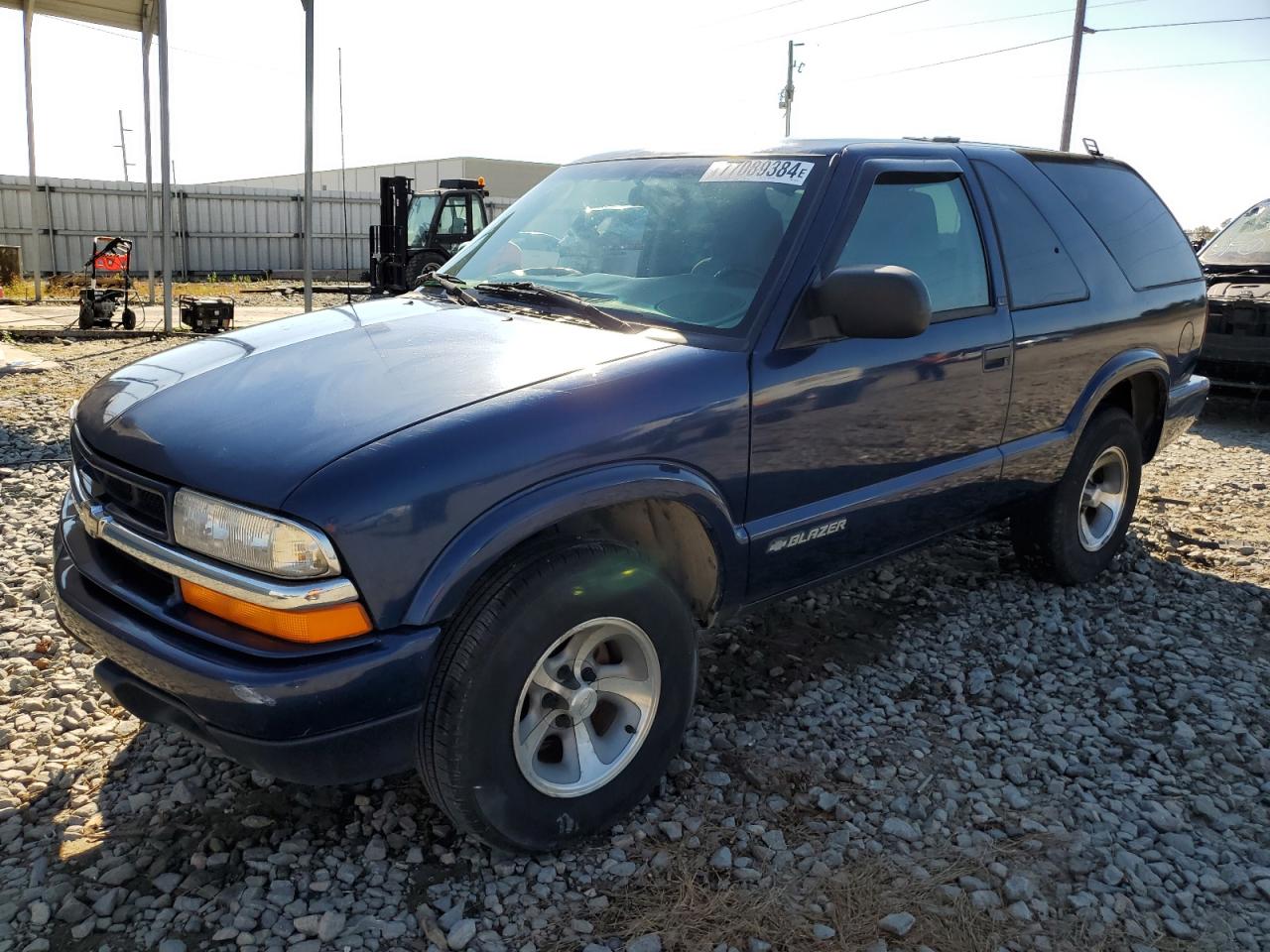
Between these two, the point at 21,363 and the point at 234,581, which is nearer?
the point at 234,581

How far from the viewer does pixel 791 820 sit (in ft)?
9.14

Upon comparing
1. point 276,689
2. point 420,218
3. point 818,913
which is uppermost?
point 420,218

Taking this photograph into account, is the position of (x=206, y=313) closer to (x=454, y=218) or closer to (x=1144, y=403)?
(x=454, y=218)

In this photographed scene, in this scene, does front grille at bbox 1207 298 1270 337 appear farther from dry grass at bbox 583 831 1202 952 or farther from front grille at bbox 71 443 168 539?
front grille at bbox 71 443 168 539

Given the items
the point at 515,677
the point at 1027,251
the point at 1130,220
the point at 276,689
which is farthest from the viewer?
the point at 1130,220

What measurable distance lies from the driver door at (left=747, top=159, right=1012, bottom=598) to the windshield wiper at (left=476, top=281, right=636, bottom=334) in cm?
46

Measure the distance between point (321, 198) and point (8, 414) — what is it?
75.9ft

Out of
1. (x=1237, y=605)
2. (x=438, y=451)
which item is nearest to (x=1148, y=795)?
(x=1237, y=605)

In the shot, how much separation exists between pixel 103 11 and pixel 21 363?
6307 millimetres

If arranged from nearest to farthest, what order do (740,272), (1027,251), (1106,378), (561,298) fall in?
(740,272), (561,298), (1027,251), (1106,378)

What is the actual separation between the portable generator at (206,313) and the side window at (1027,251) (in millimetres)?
11391

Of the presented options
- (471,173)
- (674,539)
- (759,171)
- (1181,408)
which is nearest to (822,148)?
(759,171)

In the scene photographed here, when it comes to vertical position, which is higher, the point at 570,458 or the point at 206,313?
the point at 570,458

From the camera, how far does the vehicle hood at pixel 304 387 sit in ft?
7.32
